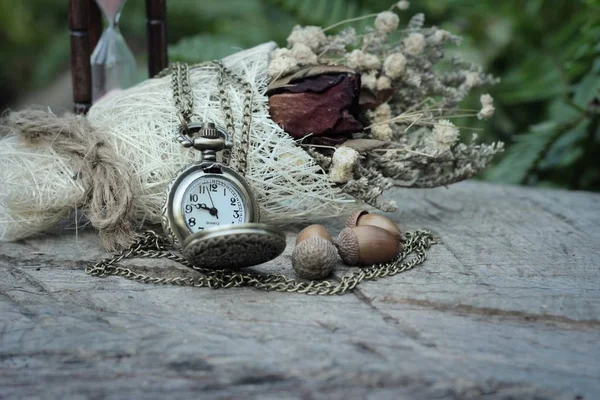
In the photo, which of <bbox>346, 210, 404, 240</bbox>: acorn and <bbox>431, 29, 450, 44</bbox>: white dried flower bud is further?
<bbox>431, 29, 450, 44</bbox>: white dried flower bud

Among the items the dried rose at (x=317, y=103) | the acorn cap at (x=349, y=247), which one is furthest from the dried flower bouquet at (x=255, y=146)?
the acorn cap at (x=349, y=247)

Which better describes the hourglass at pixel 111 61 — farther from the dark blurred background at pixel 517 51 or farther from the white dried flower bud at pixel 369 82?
the white dried flower bud at pixel 369 82

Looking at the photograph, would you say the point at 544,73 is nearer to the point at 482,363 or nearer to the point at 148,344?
the point at 482,363

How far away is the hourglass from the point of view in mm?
2607

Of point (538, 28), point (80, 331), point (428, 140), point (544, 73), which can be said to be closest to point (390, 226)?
point (428, 140)

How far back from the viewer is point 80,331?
1489 millimetres

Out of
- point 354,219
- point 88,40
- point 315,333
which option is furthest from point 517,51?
point 315,333

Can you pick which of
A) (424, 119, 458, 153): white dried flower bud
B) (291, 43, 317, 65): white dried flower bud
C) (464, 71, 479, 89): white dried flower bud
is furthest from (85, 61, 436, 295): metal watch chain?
(464, 71, 479, 89): white dried flower bud

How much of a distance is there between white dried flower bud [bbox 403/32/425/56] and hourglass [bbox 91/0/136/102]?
1.04 m

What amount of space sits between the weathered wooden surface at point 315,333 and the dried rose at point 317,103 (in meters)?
0.43

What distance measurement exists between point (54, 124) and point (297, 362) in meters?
1.27

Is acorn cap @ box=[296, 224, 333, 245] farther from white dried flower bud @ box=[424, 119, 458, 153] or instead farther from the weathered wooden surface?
A: white dried flower bud @ box=[424, 119, 458, 153]

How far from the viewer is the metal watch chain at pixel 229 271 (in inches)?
70.2

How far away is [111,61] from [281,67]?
0.78m
